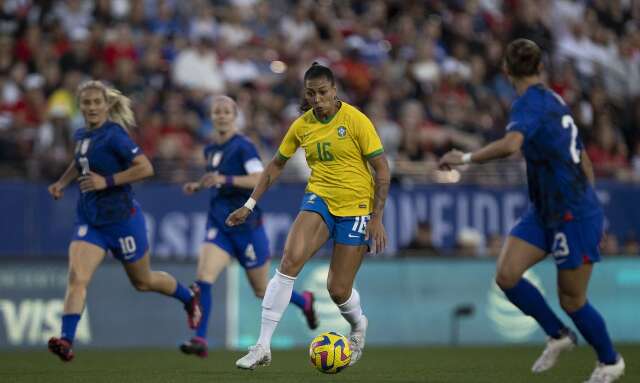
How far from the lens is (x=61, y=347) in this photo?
1070 cm

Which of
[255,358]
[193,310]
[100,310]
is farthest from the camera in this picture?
[100,310]

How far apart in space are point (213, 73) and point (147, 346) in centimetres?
540

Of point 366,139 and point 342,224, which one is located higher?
point 366,139

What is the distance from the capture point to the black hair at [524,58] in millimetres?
Result: 8844

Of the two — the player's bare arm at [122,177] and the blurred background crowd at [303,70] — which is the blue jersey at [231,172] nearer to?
the player's bare arm at [122,177]

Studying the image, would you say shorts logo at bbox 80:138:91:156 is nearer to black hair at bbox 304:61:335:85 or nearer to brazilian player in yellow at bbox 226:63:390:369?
brazilian player in yellow at bbox 226:63:390:369

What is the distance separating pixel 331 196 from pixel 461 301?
7265mm

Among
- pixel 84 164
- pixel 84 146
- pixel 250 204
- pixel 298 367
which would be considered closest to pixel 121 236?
pixel 84 164

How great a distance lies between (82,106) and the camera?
11.3 meters

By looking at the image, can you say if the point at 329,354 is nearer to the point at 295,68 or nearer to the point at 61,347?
the point at 61,347

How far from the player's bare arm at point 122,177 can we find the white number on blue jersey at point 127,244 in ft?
1.89

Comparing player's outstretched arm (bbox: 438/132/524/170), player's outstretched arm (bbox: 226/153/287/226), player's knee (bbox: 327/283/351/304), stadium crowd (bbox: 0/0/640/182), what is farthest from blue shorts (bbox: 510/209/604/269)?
stadium crowd (bbox: 0/0/640/182)

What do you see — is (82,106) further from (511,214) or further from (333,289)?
(511,214)

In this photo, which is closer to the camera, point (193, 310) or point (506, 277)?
point (506, 277)
